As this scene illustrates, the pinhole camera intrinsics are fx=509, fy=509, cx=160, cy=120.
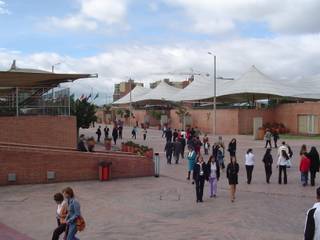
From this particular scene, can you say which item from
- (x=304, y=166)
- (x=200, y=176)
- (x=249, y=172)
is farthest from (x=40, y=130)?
(x=304, y=166)

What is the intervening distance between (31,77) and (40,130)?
2491 mm

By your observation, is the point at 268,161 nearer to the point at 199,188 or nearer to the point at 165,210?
the point at 199,188

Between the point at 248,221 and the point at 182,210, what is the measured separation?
2110 mm

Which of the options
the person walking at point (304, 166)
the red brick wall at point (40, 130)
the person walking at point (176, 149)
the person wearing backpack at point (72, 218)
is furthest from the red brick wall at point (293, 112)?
the person wearing backpack at point (72, 218)

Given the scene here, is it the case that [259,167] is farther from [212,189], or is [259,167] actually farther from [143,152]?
[212,189]

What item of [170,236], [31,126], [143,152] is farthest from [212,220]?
[31,126]

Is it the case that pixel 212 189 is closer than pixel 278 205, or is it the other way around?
pixel 278 205

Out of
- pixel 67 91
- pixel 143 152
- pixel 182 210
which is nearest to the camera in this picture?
pixel 182 210

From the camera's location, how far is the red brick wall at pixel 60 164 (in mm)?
17203

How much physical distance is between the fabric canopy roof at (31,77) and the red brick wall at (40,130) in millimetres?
1830

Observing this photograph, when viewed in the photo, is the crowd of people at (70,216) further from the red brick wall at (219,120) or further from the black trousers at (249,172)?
the red brick wall at (219,120)

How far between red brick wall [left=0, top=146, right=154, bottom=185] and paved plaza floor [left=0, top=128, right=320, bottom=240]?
54 centimetres

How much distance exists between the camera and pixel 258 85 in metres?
57.6

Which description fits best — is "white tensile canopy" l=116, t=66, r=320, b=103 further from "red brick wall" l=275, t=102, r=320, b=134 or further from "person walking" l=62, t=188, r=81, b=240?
"person walking" l=62, t=188, r=81, b=240
